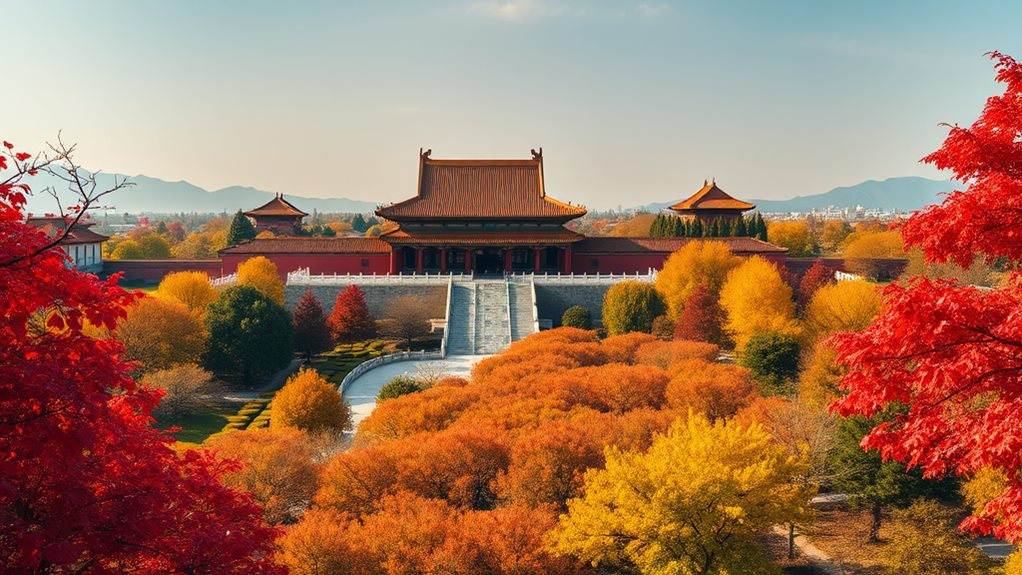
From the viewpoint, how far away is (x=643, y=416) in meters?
16.0

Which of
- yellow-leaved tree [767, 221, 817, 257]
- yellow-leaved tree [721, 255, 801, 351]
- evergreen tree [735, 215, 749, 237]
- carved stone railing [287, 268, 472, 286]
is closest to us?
yellow-leaved tree [721, 255, 801, 351]

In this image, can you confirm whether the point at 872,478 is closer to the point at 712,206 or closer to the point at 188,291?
the point at 188,291

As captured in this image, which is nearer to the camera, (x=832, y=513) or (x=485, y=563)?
(x=485, y=563)

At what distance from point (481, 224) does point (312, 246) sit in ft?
35.0

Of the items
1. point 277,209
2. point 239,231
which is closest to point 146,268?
point 239,231

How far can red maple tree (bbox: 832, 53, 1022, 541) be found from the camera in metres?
4.89

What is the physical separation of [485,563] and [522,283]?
101ft

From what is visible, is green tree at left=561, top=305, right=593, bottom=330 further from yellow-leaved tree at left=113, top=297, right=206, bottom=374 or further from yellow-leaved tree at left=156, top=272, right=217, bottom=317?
yellow-leaved tree at left=113, top=297, right=206, bottom=374

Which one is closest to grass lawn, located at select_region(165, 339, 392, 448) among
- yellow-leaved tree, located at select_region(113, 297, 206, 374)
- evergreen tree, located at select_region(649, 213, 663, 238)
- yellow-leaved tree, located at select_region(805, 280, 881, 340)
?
yellow-leaved tree, located at select_region(113, 297, 206, 374)

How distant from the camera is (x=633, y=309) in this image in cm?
3472

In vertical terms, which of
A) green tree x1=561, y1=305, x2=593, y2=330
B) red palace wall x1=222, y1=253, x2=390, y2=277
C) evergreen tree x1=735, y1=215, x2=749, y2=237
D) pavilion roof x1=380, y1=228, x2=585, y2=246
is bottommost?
green tree x1=561, y1=305, x2=593, y2=330

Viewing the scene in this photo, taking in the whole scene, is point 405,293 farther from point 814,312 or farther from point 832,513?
point 832,513

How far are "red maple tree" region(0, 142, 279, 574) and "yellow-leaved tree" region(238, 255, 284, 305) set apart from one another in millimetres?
32495

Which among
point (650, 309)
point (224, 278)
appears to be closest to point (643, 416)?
point (650, 309)
